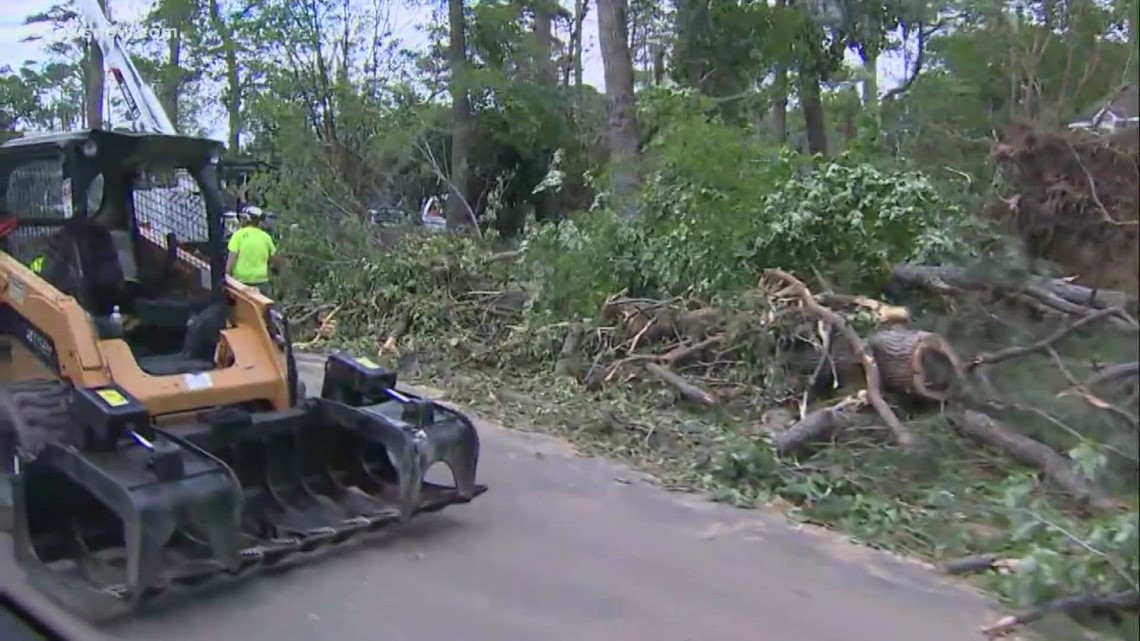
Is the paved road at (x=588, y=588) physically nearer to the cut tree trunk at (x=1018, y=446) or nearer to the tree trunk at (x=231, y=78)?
the cut tree trunk at (x=1018, y=446)

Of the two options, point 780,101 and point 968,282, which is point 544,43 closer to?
point 780,101

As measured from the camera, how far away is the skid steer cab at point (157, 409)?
5.82 metres

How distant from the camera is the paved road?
5.75 metres

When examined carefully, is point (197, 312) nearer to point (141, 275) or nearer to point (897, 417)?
point (141, 275)

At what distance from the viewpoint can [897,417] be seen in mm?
9133

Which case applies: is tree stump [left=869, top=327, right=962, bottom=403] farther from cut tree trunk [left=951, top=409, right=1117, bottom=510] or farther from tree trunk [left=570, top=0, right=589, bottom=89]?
tree trunk [left=570, top=0, right=589, bottom=89]

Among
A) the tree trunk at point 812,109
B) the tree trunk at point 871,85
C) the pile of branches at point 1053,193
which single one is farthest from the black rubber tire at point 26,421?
the tree trunk at point 871,85

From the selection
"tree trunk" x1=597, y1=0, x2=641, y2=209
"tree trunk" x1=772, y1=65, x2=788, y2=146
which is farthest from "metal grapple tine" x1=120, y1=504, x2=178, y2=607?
"tree trunk" x1=772, y1=65, x2=788, y2=146

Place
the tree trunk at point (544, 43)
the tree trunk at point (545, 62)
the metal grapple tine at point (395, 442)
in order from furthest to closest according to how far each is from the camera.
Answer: the tree trunk at point (544, 43) < the tree trunk at point (545, 62) < the metal grapple tine at point (395, 442)

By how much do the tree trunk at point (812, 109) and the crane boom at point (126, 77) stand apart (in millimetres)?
12471

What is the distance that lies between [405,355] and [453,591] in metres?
7.04

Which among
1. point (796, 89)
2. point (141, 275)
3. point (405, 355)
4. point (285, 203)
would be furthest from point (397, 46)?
point (141, 275)

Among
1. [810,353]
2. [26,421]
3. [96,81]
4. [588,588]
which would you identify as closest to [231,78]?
[96,81]

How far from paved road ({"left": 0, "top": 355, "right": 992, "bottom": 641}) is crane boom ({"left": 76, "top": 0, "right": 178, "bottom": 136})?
21.6ft
